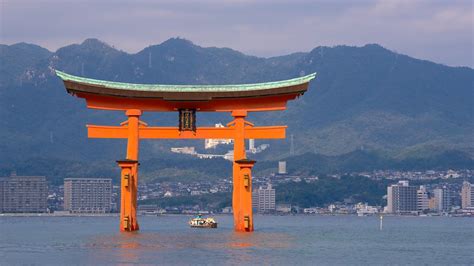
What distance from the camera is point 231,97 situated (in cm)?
7612

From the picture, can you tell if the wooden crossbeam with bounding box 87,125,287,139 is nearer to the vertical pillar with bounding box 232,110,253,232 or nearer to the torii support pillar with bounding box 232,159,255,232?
the vertical pillar with bounding box 232,110,253,232

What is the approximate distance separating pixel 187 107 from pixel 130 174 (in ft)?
17.9

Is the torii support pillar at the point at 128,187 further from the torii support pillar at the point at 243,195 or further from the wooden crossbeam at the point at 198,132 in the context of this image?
the torii support pillar at the point at 243,195

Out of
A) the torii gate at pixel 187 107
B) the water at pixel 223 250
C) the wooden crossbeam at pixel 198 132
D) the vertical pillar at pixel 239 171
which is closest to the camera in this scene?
the water at pixel 223 250

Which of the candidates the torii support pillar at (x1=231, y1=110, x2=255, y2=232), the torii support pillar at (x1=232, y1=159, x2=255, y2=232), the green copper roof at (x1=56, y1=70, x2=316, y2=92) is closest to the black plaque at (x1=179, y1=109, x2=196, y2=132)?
the green copper roof at (x1=56, y1=70, x2=316, y2=92)

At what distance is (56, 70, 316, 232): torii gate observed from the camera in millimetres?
75438

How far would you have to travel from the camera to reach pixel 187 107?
255 ft

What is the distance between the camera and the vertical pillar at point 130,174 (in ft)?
248

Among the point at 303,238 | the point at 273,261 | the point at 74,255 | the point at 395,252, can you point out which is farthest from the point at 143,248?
the point at 303,238

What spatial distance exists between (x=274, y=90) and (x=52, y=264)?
2289 cm

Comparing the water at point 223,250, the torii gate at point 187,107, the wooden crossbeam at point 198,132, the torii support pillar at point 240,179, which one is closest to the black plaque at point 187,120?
the torii gate at point 187,107

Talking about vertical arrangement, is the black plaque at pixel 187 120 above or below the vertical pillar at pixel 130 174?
above

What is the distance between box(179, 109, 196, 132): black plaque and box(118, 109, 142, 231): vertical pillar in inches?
100

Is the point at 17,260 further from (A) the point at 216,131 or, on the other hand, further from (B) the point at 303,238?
(B) the point at 303,238
